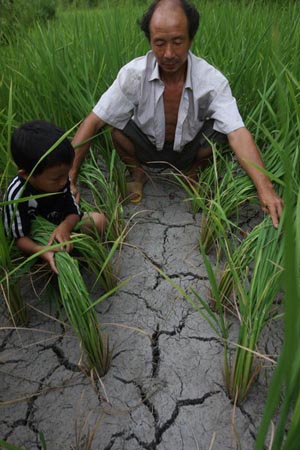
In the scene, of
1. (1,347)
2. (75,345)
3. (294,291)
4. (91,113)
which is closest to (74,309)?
(75,345)

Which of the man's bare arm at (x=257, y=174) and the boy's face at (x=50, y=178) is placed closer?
the boy's face at (x=50, y=178)

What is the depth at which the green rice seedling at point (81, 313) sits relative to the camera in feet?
3.38

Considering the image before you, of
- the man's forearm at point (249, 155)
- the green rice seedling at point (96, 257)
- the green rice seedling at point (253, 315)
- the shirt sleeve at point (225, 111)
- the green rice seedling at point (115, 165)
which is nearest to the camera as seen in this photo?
the green rice seedling at point (253, 315)

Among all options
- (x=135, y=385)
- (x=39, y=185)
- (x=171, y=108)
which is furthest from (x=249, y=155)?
(x=135, y=385)

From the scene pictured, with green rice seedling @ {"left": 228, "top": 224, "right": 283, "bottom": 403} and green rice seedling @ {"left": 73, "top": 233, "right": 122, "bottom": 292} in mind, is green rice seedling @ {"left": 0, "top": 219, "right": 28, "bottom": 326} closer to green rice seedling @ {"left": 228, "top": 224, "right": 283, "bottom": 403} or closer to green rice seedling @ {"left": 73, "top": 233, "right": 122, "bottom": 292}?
green rice seedling @ {"left": 73, "top": 233, "right": 122, "bottom": 292}

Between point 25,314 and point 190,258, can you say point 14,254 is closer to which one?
point 25,314

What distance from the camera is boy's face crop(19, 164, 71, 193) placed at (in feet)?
3.64

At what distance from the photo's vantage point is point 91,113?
161 cm

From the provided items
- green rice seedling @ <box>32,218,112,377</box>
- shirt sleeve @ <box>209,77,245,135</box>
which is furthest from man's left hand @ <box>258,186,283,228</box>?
green rice seedling @ <box>32,218,112,377</box>

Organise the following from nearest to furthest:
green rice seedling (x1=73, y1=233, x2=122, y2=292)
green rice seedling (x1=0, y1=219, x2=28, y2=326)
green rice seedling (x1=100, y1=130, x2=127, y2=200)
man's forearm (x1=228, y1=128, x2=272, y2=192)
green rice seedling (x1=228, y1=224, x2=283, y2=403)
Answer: green rice seedling (x1=228, y1=224, x2=283, y2=403) → green rice seedling (x1=0, y1=219, x2=28, y2=326) → green rice seedling (x1=73, y1=233, x2=122, y2=292) → man's forearm (x1=228, y1=128, x2=272, y2=192) → green rice seedling (x1=100, y1=130, x2=127, y2=200)

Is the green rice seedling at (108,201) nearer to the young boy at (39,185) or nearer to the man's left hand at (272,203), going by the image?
the young boy at (39,185)

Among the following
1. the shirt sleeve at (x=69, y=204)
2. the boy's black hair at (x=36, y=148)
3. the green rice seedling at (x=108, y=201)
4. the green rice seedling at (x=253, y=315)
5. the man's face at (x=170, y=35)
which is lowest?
the green rice seedling at (x=253, y=315)

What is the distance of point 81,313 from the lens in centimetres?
102

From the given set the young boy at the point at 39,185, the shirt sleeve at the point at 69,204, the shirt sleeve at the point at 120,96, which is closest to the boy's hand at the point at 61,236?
the young boy at the point at 39,185
